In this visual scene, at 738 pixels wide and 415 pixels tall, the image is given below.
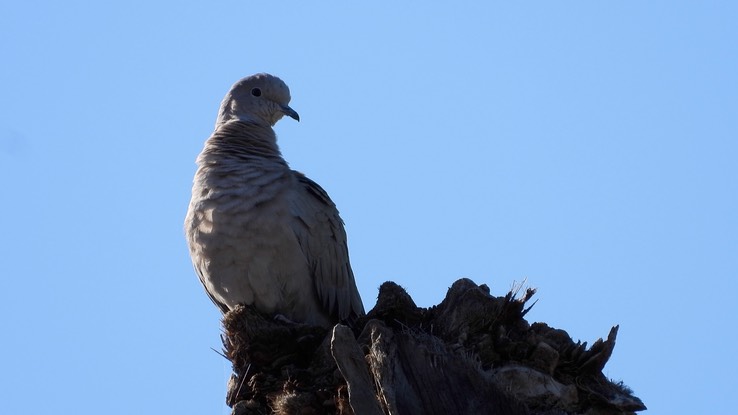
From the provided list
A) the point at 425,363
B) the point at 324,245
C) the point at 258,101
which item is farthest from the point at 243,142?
the point at 425,363

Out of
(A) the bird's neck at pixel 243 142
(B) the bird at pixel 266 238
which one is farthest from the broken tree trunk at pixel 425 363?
(A) the bird's neck at pixel 243 142

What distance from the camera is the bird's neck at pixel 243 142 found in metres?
11.3

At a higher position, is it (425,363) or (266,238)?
(266,238)

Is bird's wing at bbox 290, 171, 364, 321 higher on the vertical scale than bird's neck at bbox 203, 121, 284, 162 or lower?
lower

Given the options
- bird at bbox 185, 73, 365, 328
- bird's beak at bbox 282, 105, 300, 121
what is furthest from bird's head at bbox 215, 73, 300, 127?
bird at bbox 185, 73, 365, 328

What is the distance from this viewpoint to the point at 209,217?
34.6 ft

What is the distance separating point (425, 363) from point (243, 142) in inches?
171

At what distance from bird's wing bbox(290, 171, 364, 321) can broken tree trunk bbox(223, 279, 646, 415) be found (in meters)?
1.33

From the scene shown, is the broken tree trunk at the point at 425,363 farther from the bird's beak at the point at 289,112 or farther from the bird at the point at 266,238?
the bird's beak at the point at 289,112

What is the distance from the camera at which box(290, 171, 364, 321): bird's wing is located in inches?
429

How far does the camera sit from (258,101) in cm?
1245

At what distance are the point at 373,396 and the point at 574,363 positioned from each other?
2077 mm

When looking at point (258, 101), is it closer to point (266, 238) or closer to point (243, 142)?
point (243, 142)

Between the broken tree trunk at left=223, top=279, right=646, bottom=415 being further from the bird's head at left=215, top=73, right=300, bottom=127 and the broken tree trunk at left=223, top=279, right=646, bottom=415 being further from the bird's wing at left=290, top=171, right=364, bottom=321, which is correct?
the bird's head at left=215, top=73, right=300, bottom=127
